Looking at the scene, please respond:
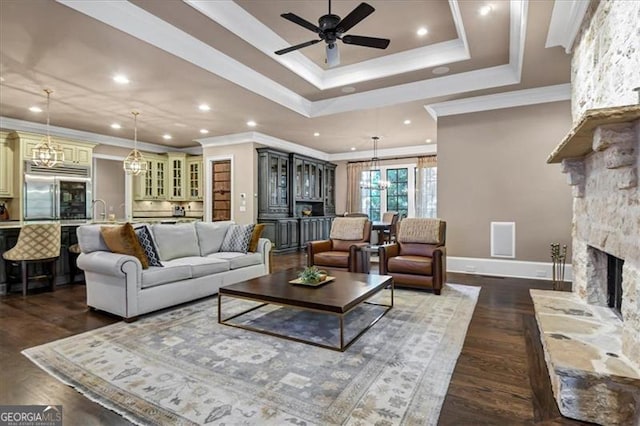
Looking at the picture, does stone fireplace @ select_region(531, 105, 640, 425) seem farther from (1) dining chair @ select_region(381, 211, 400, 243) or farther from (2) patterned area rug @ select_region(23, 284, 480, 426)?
(1) dining chair @ select_region(381, 211, 400, 243)

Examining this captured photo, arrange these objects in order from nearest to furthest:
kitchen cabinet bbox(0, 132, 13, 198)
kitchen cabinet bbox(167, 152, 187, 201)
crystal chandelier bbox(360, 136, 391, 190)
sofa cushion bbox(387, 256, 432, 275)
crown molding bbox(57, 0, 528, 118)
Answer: crown molding bbox(57, 0, 528, 118)
sofa cushion bbox(387, 256, 432, 275)
kitchen cabinet bbox(0, 132, 13, 198)
kitchen cabinet bbox(167, 152, 187, 201)
crystal chandelier bbox(360, 136, 391, 190)

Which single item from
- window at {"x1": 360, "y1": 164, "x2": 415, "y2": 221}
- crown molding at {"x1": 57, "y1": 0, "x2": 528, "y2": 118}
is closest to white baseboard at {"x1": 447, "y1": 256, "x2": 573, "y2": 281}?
crown molding at {"x1": 57, "y1": 0, "x2": 528, "y2": 118}

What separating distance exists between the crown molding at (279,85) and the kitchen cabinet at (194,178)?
4527mm

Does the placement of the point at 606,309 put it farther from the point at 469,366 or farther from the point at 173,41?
the point at 173,41

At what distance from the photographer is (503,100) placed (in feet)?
17.6

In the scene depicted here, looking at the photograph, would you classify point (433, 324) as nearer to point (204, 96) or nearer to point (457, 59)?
→ point (457, 59)

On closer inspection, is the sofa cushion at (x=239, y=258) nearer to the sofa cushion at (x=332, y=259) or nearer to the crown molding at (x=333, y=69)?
the sofa cushion at (x=332, y=259)

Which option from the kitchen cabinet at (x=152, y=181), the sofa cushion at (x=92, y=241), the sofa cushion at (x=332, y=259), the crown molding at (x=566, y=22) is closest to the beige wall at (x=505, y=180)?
the crown molding at (x=566, y=22)

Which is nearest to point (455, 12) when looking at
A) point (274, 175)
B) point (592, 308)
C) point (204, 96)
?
point (592, 308)

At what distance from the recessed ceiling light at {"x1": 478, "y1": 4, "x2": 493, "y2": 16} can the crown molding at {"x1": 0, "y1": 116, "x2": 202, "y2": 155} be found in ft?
26.1

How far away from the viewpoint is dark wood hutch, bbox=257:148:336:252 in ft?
26.5

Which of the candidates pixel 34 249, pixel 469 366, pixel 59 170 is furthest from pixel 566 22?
pixel 59 170

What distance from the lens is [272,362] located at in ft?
8.00

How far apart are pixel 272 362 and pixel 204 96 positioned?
14.0ft
